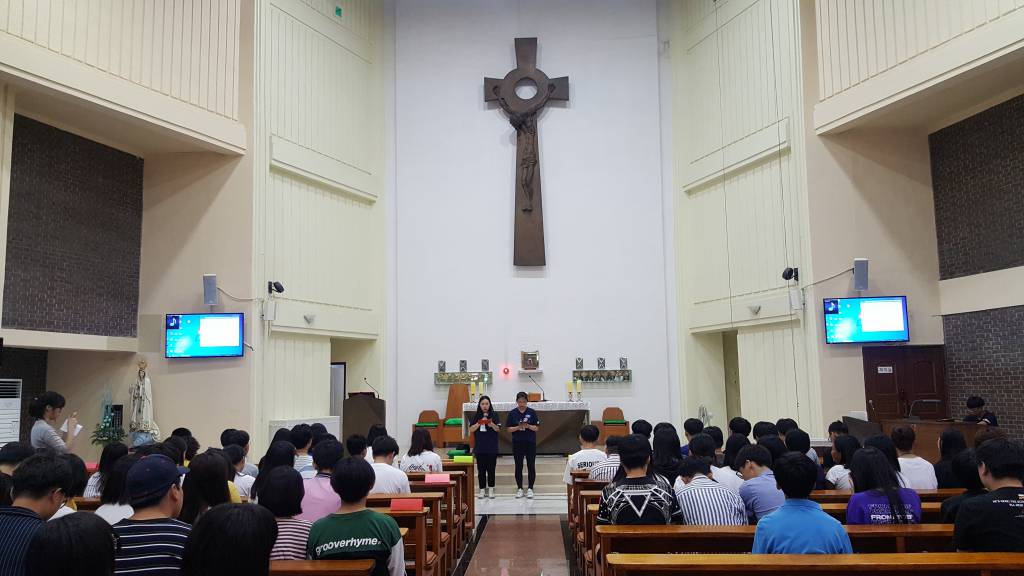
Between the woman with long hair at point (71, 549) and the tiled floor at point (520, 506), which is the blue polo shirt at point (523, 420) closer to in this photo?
the tiled floor at point (520, 506)

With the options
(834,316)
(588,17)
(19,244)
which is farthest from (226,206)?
(834,316)

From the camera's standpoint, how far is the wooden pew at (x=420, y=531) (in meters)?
4.63

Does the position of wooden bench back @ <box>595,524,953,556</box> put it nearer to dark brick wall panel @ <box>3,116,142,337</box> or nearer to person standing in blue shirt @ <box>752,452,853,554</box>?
person standing in blue shirt @ <box>752,452,853,554</box>

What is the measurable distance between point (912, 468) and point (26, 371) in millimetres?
9988

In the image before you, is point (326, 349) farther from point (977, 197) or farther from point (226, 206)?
point (977, 197)

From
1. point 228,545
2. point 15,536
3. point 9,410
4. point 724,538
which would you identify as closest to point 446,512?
point 724,538

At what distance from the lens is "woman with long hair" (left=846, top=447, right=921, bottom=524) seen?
389 centimetres

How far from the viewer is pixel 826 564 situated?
2840mm

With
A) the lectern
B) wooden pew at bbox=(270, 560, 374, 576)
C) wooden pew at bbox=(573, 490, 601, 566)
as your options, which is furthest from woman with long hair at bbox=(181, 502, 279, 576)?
the lectern

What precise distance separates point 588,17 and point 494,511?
9110mm

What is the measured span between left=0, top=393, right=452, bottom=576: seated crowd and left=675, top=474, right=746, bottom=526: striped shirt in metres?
1.65

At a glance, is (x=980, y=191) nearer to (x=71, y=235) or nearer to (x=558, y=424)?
(x=558, y=424)

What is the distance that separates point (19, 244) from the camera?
358 inches

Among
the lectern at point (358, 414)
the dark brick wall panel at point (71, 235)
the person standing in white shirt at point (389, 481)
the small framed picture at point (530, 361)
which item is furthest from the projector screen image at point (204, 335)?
the person standing in white shirt at point (389, 481)
